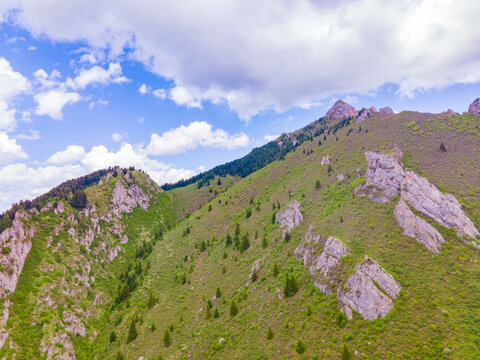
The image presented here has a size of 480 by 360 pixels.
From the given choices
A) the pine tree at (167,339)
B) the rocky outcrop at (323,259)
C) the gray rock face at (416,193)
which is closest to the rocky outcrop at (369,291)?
the rocky outcrop at (323,259)

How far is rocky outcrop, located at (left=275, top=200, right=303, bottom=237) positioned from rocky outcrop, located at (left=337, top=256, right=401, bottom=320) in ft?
90.4

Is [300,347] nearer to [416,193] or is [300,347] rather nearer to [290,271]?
[290,271]


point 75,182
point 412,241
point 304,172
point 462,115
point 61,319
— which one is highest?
point 75,182

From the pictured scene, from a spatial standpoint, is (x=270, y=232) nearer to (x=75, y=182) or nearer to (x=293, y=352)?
(x=293, y=352)

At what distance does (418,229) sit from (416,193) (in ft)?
39.5

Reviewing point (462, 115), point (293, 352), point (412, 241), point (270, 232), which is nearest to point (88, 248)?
point (270, 232)

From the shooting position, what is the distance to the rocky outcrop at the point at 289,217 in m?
62.5

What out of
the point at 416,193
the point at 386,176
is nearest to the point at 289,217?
Answer: the point at 386,176

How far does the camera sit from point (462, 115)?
321 ft

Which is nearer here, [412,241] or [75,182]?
[412,241]

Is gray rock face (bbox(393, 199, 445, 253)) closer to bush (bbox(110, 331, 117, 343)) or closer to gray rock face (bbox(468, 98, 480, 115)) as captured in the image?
bush (bbox(110, 331, 117, 343))

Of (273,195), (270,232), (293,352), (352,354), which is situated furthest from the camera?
(273,195)

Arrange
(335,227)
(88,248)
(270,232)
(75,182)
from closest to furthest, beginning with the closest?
(335,227) → (270,232) → (88,248) → (75,182)

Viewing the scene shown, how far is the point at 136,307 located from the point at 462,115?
149 meters
